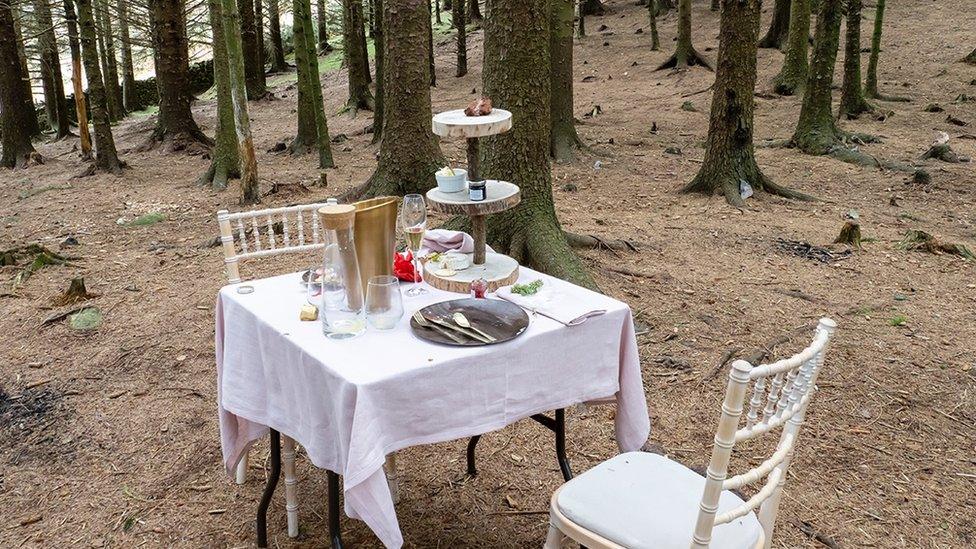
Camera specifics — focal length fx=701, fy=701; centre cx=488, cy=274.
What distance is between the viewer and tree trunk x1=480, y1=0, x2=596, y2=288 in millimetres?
4438

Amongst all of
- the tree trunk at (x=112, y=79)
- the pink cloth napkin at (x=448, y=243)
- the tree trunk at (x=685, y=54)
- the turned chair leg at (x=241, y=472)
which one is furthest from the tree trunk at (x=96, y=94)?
the tree trunk at (x=685, y=54)

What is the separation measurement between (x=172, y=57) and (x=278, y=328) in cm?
1109

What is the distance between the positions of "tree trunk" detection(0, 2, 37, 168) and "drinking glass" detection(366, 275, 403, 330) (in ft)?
38.4

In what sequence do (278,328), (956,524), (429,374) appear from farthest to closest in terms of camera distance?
(956,524)
(278,328)
(429,374)

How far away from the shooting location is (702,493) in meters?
2.02

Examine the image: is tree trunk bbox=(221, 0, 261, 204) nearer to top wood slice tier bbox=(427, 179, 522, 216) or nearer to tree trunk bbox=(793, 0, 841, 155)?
top wood slice tier bbox=(427, 179, 522, 216)

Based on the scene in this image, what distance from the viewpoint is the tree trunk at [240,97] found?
759 cm

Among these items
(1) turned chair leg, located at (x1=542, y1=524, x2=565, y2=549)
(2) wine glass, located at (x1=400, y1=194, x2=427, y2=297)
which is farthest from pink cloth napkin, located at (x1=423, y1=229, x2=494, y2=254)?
(1) turned chair leg, located at (x1=542, y1=524, x2=565, y2=549)

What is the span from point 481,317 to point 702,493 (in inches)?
33.3

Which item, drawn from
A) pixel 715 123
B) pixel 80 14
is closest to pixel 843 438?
pixel 715 123

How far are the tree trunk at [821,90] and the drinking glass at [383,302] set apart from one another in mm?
8481

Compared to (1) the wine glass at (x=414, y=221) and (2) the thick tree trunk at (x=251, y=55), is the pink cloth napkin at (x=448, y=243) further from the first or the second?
(2) the thick tree trunk at (x=251, y=55)

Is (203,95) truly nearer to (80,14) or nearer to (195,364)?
(80,14)

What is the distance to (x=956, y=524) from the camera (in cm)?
292
